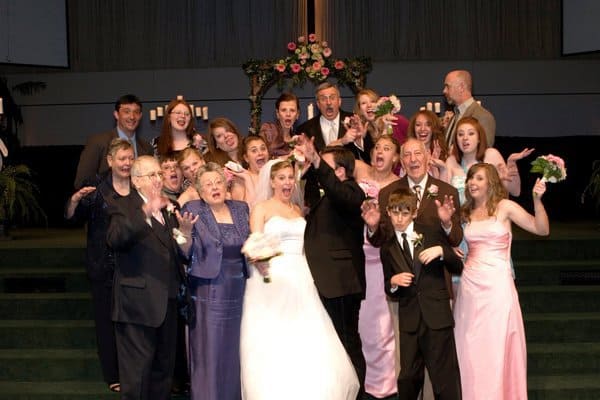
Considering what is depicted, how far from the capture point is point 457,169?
5906mm

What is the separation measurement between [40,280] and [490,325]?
392 cm

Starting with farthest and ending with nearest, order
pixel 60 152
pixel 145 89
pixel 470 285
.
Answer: pixel 145 89 < pixel 60 152 < pixel 470 285

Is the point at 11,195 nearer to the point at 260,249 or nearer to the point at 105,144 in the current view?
the point at 105,144

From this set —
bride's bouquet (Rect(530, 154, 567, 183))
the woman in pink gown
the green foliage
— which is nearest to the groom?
the woman in pink gown

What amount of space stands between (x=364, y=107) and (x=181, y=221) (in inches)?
79.2

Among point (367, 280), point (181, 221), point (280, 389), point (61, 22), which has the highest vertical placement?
point (61, 22)

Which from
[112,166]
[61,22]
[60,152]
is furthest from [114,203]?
[61,22]

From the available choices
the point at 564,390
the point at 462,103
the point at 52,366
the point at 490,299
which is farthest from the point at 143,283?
the point at 564,390

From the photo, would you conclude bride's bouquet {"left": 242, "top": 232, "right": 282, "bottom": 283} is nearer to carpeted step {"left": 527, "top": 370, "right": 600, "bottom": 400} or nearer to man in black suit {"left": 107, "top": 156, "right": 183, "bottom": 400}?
man in black suit {"left": 107, "top": 156, "right": 183, "bottom": 400}

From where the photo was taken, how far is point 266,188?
5.45 meters

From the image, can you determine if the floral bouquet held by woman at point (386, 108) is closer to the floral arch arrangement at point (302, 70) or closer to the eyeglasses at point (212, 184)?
the eyeglasses at point (212, 184)

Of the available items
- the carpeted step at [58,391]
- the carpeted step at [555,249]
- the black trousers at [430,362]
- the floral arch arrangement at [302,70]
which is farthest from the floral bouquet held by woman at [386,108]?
the floral arch arrangement at [302,70]

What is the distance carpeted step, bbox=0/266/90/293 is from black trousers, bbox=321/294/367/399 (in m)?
2.85

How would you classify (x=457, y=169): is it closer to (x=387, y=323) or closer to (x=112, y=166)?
(x=387, y=323)
